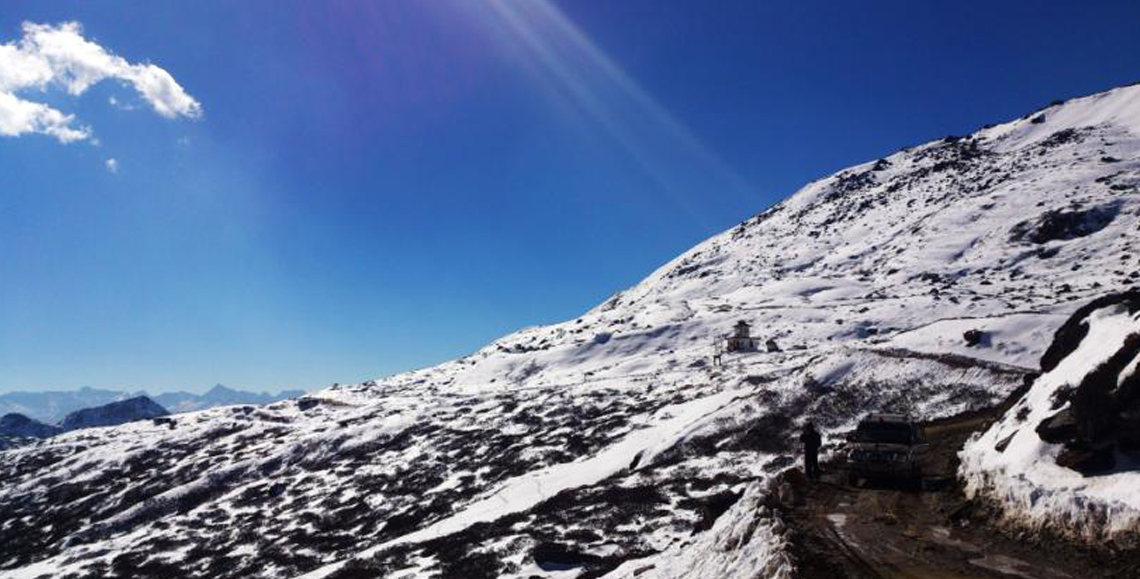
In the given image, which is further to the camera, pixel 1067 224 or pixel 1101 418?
pixel 1067 224

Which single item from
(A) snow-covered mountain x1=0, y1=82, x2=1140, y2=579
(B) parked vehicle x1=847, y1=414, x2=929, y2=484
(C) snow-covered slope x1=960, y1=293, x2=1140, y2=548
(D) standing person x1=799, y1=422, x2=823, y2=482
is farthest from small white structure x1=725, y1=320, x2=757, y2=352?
(C) snow-covered slope x1=960, y1=293, x2=1140, y2=548

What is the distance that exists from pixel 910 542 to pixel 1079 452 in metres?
4.06

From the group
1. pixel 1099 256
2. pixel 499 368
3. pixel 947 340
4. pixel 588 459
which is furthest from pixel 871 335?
pixel 499 368

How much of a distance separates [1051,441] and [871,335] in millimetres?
92089

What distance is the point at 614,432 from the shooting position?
60594mm

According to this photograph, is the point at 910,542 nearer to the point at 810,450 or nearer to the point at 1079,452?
the point at 1079,452

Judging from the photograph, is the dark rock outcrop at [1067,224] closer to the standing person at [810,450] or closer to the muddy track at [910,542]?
the standing person at [810,450]

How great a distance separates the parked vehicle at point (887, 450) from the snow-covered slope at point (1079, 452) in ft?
4.66

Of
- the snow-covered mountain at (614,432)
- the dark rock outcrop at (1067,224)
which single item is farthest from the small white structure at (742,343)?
the dark rock outcrop at (1067,224)

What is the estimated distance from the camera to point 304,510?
6341 centimetres

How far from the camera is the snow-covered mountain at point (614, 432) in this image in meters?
33.3

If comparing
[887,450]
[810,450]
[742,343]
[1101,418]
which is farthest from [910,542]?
[742,343]

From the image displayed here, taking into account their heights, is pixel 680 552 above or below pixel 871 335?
below

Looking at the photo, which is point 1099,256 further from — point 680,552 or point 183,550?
point 183,550
